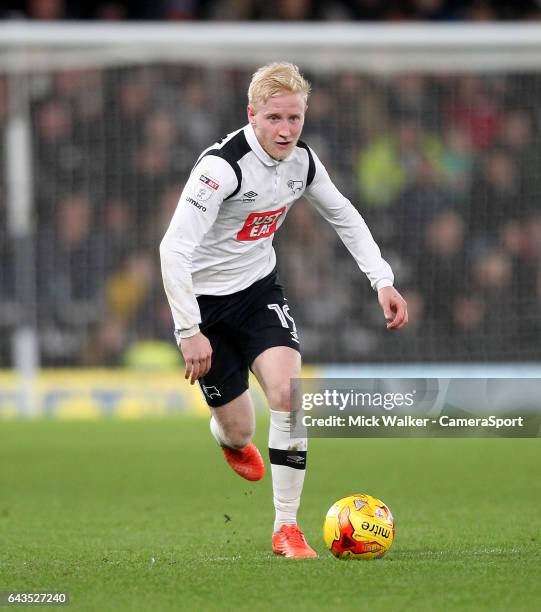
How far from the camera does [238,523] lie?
7336mm

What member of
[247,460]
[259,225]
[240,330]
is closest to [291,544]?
[240,330]

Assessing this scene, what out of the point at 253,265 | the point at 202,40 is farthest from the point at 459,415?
the point at 202,40

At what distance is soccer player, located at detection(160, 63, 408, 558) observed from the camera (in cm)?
598

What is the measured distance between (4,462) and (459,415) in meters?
5.70

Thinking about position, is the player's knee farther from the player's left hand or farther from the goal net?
the goal net

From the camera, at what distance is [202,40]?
14062mm

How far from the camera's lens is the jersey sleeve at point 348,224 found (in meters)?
6.51

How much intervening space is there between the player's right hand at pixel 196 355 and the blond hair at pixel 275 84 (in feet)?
3.67

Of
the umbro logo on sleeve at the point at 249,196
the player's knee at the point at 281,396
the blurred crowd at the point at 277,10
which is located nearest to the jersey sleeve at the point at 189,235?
the umbro logo on sleeve at the point at 249,196

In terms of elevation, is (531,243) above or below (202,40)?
below

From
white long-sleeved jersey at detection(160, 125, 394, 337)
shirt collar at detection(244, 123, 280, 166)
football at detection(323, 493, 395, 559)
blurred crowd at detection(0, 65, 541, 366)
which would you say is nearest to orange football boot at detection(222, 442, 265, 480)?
white long-sleeved jersey at detection(160, 125, 394, 337)

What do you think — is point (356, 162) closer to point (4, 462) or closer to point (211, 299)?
point (4, 462)

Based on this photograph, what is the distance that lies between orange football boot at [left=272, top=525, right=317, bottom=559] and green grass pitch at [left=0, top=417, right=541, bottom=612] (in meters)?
0.10

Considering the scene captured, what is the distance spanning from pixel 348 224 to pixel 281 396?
41.4 inches
